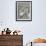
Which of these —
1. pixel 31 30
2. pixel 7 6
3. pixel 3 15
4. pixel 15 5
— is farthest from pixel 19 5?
pixel 31 30

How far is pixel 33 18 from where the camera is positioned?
208 cm

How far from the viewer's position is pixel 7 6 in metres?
2.08

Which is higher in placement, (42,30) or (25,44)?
(42,30)

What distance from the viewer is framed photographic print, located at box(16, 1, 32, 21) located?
2082 mm

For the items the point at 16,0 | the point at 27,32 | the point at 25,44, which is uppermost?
the point at 16,0

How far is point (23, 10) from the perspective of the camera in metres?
2.10

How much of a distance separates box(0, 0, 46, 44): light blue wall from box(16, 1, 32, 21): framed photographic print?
7cm

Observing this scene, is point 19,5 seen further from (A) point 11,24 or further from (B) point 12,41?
(B) point 12,41

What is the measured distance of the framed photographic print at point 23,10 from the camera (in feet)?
6.83

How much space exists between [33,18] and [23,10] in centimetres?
30

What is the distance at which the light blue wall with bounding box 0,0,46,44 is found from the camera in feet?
6.75

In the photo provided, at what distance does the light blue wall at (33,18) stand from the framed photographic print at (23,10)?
73 millimetres

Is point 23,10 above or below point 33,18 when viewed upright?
above

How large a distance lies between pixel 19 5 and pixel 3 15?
43 centimetres
